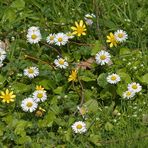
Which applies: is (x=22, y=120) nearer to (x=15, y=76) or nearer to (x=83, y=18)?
(x=15, y=76)

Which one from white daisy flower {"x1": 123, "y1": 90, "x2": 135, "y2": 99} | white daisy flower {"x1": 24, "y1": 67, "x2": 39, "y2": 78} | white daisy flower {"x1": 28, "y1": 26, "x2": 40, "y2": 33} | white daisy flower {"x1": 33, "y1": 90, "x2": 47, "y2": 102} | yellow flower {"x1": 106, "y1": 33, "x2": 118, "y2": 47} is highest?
white daisy flower {"x1": 28, "y1": 26, "x2": 40, "y2": 33}

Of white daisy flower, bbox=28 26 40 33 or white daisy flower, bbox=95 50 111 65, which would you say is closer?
white daisy flower, bbox=95 50 111 65

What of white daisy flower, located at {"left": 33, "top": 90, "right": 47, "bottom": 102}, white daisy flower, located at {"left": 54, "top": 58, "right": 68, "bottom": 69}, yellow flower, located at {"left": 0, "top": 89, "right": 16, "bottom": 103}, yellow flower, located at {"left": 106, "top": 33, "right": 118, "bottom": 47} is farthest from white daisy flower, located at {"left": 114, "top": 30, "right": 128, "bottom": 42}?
yellow flower, located at {"left": 0, "top": 89, "right": 16, "bottom": 103}

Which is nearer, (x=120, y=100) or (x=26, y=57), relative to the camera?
(x=120, y=100)

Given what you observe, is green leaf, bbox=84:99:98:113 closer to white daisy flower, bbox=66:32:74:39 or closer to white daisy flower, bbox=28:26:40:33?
white daisy flower, bbox=66:32:74:39

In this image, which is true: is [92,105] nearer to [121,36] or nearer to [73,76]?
[73,76]

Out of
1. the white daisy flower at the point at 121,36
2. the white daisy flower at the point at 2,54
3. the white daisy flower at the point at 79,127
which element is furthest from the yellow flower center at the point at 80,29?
the white daisy flower at the point at 79,127

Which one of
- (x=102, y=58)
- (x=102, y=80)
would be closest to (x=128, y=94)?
(x=102, y=80)

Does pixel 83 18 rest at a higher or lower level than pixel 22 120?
higher

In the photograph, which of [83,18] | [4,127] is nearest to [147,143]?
[4,127]
